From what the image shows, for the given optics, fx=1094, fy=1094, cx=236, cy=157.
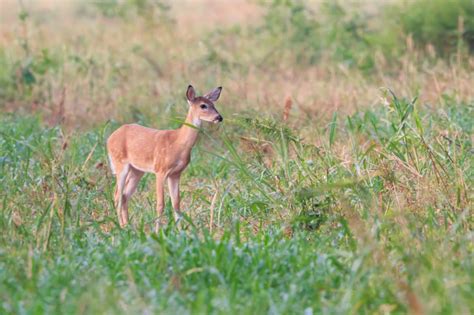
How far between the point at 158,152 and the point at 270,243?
1.84m

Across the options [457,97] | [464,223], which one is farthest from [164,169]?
[457,97]

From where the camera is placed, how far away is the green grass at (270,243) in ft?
17.5

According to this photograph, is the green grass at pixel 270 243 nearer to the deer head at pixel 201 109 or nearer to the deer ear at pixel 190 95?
the deer head at pixel 201 109

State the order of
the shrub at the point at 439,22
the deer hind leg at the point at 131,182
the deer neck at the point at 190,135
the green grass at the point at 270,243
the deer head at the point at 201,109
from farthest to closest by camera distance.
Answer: the shrub at the point at 439,22
the deer hind leg at the point at 131,182
the deer neck at the point at 190,135
the deer head at the point at 201,109
the green grass at the point at 270,243

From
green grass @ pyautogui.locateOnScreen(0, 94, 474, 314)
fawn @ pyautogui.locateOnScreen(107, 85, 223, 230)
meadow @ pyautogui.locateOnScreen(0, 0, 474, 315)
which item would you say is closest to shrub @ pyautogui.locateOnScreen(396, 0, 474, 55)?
meadow @ pyautogui.locateOnScreen(0, 0, 474, 315)

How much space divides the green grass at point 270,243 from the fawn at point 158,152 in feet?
0.54

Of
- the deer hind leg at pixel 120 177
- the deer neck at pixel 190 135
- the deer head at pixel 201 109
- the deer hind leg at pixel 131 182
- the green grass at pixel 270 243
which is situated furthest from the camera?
the deer hind leg at pixel 131 182

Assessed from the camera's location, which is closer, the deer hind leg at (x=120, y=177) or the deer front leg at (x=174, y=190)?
the deer front leg at (x=174, y=190)

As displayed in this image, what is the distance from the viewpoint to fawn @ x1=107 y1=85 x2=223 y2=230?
7816 mm

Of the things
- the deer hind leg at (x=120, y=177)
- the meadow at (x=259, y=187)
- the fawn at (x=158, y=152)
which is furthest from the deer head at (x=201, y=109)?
the deer hind leg at (x=120, y=177)

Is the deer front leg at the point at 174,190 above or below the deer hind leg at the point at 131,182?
above

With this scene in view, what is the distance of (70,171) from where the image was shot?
716 cm

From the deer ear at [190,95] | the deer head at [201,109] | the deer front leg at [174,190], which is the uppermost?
the deer ear at [190,95]

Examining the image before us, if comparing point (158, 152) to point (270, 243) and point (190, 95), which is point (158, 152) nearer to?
point (190, 95)
